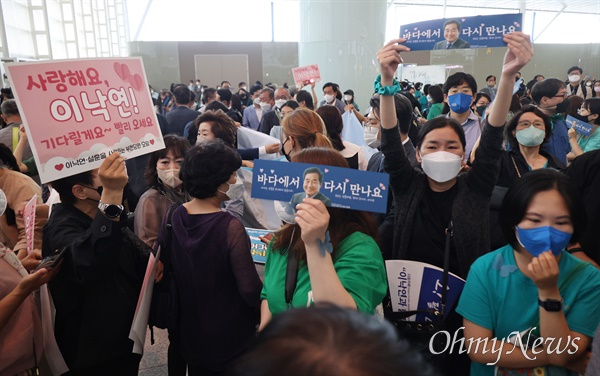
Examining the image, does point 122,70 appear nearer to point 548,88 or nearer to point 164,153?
point 164,153

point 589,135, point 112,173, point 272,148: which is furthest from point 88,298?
point 589,135

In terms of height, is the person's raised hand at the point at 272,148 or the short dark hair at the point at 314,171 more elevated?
the short dark hair at the point at 314,171

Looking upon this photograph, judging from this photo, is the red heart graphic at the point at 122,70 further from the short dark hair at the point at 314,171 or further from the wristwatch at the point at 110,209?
the short dark hair at the point at 314,171

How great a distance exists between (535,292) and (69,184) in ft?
6.41

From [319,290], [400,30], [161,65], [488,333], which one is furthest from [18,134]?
[161,65]

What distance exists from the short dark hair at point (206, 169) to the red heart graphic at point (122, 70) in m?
0.46

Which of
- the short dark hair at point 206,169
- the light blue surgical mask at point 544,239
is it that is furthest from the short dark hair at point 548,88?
the short dark hair at point 206,169

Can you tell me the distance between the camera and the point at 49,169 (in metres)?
1.71

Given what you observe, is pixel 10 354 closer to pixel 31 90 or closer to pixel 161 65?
pixel 31 90

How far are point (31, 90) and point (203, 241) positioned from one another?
922 millimetres

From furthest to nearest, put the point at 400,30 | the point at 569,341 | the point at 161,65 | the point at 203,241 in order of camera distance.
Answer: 1. the point at 161,65
2. the point at 400,30
3. the point at 203,241
4. the point at 569,341

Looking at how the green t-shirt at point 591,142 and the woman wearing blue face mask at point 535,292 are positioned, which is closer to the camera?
the woman wearing blue face mask at point 535,292

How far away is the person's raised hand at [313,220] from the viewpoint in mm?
1354

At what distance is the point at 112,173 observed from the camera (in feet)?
5.72
